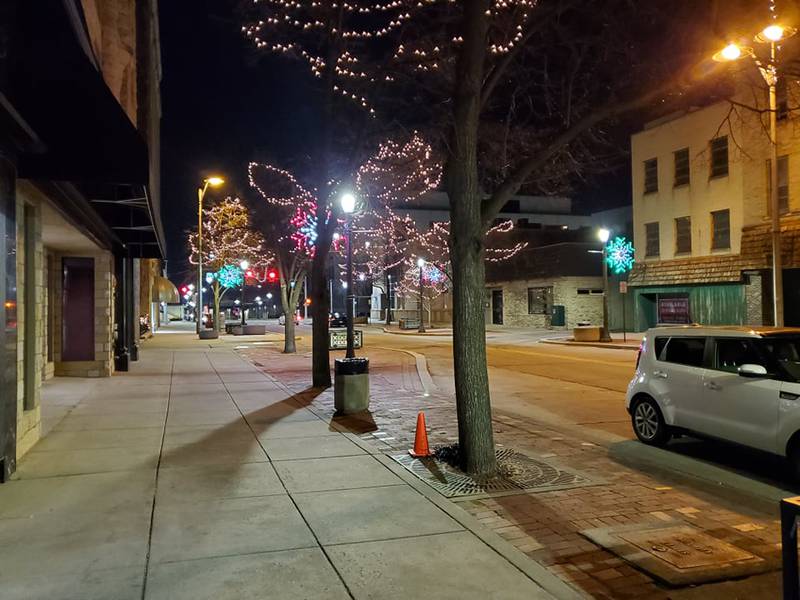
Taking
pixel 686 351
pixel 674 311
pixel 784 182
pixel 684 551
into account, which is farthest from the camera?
pixel 674 311

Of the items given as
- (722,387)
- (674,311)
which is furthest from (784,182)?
(722,387)

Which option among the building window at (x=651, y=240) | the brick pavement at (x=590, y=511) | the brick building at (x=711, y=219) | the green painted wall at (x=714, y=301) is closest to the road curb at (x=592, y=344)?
the green painted wall at (x=714, y=301)

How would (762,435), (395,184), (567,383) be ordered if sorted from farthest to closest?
(395,184) < (567,383) < (762,435)

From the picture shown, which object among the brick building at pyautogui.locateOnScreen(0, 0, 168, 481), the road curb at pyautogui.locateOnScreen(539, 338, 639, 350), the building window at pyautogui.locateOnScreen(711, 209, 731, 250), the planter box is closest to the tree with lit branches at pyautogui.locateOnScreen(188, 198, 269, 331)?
the road curb at pyautogui.locateOnScreen(539, 338, 639, 350)

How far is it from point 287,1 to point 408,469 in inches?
405

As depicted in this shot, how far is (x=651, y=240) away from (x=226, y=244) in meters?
24.3

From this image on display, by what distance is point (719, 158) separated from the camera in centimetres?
2914

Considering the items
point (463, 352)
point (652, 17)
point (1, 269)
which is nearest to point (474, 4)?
point (652, 17)

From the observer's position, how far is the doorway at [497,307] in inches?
1874

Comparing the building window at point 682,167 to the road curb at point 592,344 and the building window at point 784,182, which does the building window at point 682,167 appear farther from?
the road curb at point 592,344

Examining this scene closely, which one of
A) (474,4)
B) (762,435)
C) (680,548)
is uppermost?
(474,4)

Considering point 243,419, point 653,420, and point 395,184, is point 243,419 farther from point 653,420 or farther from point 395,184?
point 395,184

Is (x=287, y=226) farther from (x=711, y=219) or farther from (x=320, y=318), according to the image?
(x=711, y=219)

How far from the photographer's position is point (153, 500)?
20.6 feet
